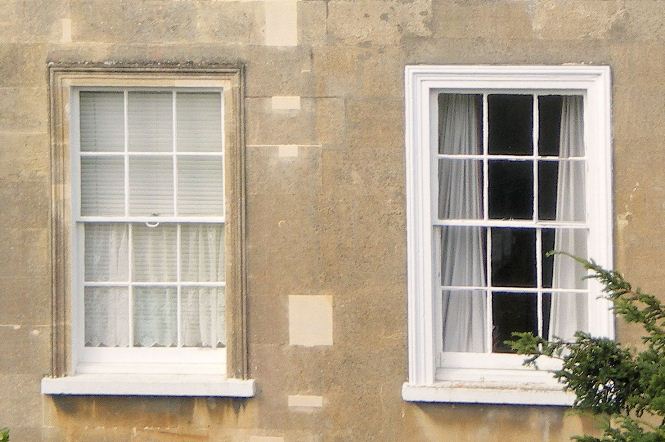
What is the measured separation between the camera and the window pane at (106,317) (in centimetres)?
802

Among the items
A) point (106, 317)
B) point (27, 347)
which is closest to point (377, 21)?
point (106, 317)

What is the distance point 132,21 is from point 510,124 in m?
2.84

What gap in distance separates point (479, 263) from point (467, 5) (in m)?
1.87

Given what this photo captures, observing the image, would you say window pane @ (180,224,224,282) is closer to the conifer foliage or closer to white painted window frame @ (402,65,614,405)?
white painted window frame @ (402,65,614,405)

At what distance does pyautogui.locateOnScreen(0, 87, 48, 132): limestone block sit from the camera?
7.86 meters

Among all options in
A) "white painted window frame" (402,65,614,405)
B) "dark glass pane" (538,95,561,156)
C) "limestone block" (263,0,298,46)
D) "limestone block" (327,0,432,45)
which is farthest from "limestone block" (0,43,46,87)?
"dark glass pane" (538,95,561,156)

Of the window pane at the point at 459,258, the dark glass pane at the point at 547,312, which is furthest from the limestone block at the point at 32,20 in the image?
the dark glass pane at the point at 547,312

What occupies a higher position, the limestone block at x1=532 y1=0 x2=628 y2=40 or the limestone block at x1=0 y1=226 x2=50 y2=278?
the limestone block at x1=532 y1=0 x2=628 y2=40

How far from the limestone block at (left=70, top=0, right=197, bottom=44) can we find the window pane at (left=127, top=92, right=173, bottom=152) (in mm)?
419

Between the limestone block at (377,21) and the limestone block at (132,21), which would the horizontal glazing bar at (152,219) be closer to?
the limestone block at (132,21)

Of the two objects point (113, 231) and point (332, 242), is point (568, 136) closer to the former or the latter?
point (332, 242)

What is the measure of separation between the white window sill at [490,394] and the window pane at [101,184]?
100 inches

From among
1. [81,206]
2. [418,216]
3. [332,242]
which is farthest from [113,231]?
[418,216]

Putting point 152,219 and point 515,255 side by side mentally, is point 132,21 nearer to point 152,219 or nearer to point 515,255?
point 152,219
